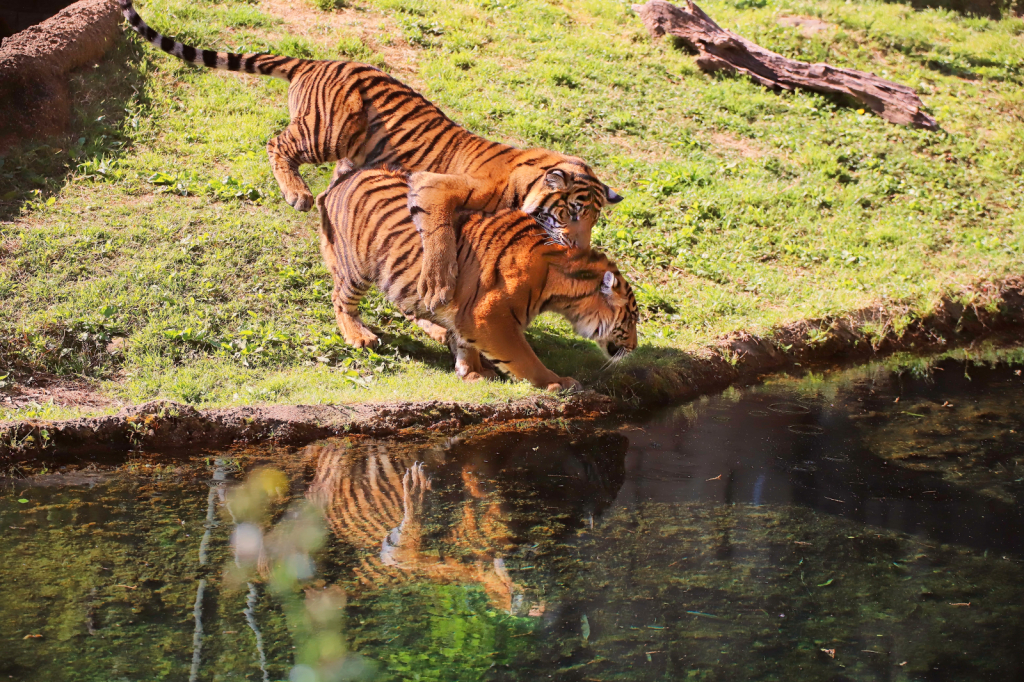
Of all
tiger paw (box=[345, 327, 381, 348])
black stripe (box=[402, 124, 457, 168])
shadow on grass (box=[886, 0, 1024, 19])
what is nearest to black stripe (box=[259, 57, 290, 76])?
black stripe (box=[402, 124, 457, 168])

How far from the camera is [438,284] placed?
5266mm

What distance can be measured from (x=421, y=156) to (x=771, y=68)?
19.3 ft

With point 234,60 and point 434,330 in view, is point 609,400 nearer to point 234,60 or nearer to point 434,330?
point 434,330

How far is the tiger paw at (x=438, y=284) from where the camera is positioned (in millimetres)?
5258

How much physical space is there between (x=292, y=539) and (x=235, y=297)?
105 inches

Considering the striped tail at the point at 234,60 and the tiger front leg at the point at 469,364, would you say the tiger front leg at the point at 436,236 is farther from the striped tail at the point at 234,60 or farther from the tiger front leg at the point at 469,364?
the striped tail at the point at 234,60

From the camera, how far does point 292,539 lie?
355 centimetres

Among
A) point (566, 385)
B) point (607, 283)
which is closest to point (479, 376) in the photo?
point (566, 385)

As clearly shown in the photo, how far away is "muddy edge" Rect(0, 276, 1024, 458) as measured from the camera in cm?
428

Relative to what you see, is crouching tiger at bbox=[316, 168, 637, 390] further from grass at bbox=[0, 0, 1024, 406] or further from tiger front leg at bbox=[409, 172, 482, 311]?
grass at bbox=[0, 0, 1024, 406]

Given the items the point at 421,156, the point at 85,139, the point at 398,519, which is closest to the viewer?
the point at 398,519

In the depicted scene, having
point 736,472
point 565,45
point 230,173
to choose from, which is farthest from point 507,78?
point 736,472

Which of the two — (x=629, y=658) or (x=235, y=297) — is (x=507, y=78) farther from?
(x=629, y=658)

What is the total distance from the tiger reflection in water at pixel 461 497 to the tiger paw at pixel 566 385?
38cm
